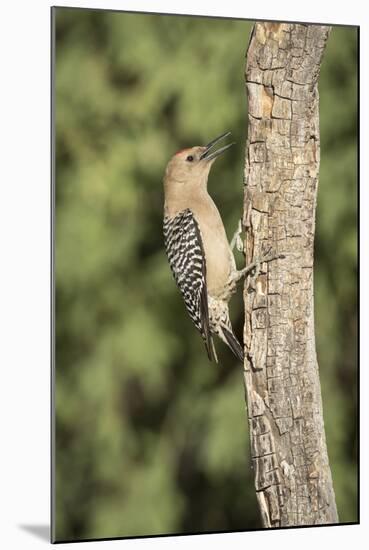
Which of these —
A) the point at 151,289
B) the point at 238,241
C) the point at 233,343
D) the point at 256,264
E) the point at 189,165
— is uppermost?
the point at 189,165

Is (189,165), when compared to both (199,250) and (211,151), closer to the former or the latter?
(211,151)

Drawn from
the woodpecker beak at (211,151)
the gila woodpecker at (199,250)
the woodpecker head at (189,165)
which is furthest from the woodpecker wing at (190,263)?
the woodpecker beak at (211,151)

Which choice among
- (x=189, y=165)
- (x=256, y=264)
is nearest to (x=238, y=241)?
(x=256, y=264)

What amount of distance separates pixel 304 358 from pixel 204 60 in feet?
4.79

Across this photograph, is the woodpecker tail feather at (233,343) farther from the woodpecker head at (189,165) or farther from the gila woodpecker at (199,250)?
the woodpecker head at (189,165)

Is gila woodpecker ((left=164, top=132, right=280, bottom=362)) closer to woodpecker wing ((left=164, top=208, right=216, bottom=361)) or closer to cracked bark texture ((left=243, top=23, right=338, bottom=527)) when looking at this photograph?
woodpecker wing ((left=164, top=208, right=216, bottom=361))

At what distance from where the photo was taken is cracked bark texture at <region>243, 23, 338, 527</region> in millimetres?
4508

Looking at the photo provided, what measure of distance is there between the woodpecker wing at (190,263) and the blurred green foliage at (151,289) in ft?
0.19

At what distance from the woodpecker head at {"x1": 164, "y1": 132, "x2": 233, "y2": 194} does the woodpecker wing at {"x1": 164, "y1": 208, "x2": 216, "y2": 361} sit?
14 cm

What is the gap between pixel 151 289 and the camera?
4.54 m

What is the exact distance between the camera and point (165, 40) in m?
4.42

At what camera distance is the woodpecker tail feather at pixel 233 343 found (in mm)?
4594

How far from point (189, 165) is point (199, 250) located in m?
0.40

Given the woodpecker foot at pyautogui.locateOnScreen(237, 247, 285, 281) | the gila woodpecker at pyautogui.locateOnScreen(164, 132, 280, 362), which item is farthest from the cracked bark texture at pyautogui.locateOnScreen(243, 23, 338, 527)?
the gila woodpecker at pyautogui.locateOnScreen(164, 132, 280, 362)
